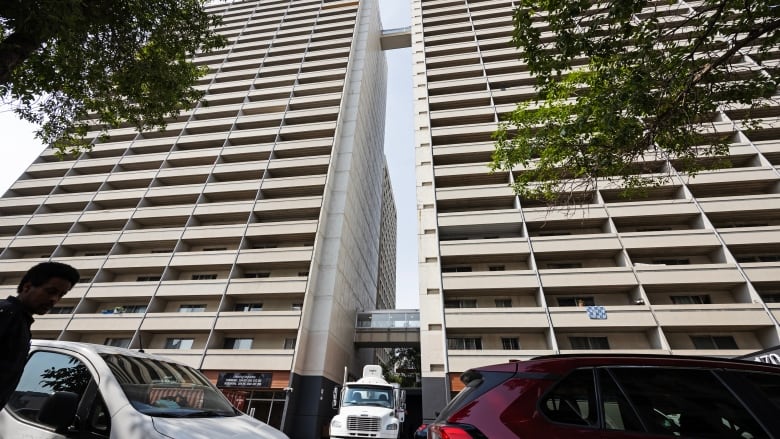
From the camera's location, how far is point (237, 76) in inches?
1344

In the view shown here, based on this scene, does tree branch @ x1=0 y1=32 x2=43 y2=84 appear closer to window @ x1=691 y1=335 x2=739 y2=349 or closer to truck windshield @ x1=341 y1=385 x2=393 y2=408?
truck windshield @ x1=341 y1=385 x2=393 y2=408

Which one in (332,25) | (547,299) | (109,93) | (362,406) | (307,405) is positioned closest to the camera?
(109,93)

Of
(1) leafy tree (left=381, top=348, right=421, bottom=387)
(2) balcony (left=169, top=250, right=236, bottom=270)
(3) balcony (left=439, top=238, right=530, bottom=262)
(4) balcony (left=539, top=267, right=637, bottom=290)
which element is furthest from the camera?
(1) leafy tree (left=381, top=348, right=421, bottom=387)

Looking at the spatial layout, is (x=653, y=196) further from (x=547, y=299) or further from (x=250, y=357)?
(x=250, y=357)

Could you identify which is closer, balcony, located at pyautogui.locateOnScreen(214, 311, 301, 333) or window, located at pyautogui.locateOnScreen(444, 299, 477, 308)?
balcony, located at pyautogui.locateOnScreen(214, 311, 301, 333)

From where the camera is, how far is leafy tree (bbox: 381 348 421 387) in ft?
131

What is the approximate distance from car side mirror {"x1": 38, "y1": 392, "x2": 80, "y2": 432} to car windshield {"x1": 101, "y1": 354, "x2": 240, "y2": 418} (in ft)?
1.11

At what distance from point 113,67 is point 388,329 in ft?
71.5

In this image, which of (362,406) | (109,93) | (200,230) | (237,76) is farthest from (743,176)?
(237,76)

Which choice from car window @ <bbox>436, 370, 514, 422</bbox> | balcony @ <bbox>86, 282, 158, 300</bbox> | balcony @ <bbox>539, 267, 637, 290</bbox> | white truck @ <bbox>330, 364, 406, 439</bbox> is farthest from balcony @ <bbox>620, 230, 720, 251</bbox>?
balcony @ <bbox>86, 282, 158, 300</bbox>

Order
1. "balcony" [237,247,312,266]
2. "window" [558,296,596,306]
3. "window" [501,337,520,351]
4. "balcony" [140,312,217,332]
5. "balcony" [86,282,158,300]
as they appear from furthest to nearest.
Answer: "balcony" [237,247,312,266] < "balcony" [86,282,158,300] < "balcony" [140,312,217,332] < "window" [558,296,596,306] < "window" [501,337,520,351]

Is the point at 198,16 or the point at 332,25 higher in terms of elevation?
the point at 332,25

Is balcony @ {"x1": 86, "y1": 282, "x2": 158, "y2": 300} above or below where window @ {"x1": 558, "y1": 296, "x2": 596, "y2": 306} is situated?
above

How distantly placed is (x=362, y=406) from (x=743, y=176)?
25.5 meters
